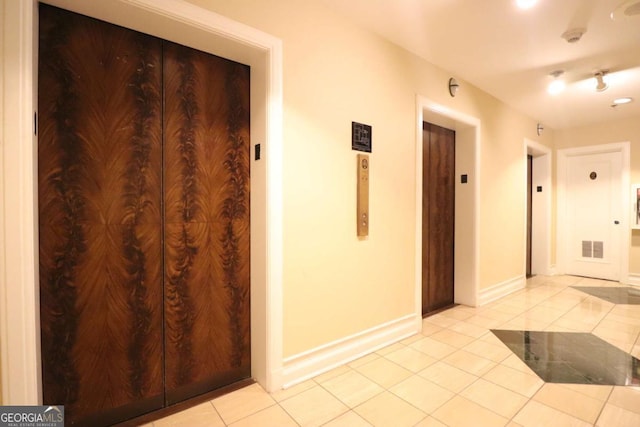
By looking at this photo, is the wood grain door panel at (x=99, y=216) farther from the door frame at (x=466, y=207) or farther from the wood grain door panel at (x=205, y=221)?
the door frame at (x=466, y=207)

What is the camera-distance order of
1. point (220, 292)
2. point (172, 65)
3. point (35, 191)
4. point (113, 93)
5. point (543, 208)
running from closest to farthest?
point (35, 191) < point (113, 93) < point (172, 65) < point (220, 292) < point (543, 208)

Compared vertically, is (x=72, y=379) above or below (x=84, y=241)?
below

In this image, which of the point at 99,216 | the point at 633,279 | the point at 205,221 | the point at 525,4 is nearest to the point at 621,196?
the point at 633,279

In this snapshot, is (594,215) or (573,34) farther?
(594,215)

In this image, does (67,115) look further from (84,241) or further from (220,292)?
(220,292)

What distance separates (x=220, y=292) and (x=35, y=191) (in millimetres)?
1068

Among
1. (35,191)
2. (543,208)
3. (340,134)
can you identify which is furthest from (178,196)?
(543,208)

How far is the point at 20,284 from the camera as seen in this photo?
3.70ft

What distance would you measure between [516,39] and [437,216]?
73.3 inches

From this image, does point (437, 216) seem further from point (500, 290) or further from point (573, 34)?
point (573, 34)

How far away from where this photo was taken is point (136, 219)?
158 cm

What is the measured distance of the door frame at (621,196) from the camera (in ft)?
15.0

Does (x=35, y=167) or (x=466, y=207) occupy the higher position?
(x=35, y=167)

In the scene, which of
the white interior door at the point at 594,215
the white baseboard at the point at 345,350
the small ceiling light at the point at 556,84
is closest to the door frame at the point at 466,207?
the small ceiling light at the point at 556,84
